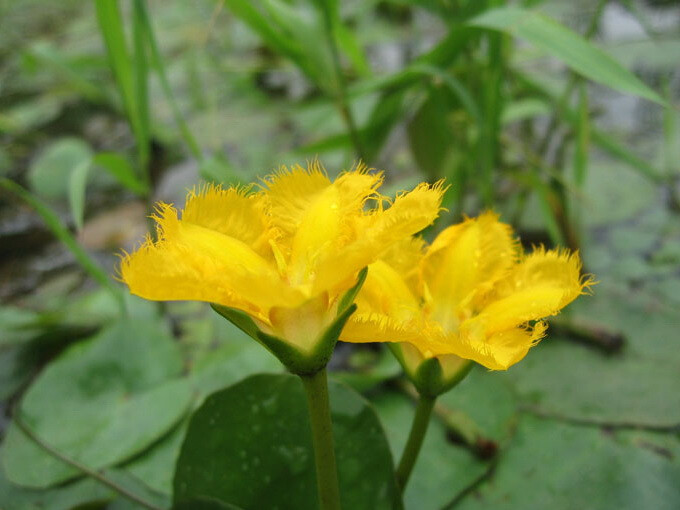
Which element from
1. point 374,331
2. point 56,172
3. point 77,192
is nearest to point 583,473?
point 374,331

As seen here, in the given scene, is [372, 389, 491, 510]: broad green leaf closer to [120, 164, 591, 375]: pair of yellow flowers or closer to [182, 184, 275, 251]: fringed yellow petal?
[120, 164, 591, 375]: pair of yellow flowers

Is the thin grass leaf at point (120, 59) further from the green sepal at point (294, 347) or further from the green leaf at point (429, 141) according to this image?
the green sepal at point (294, 347)

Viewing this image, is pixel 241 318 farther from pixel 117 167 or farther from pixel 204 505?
pixel 117 167

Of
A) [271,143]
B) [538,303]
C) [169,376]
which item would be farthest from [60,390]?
[271,143]

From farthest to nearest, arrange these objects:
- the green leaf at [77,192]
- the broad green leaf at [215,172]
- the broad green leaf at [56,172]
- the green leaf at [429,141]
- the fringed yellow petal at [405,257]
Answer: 1. the broad green leaf at [56,172]
2. the green leaf at [429,141]
3. the broad green leaf at [215,172]
4. the green leaf at [77,192]
5. the fringed yellow petal at [405,257]

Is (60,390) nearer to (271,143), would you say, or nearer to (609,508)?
(609,508)

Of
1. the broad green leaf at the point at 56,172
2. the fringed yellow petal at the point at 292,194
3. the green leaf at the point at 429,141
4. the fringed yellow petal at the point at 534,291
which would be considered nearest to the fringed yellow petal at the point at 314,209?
the fringed yellow petal at the point at 292,194
